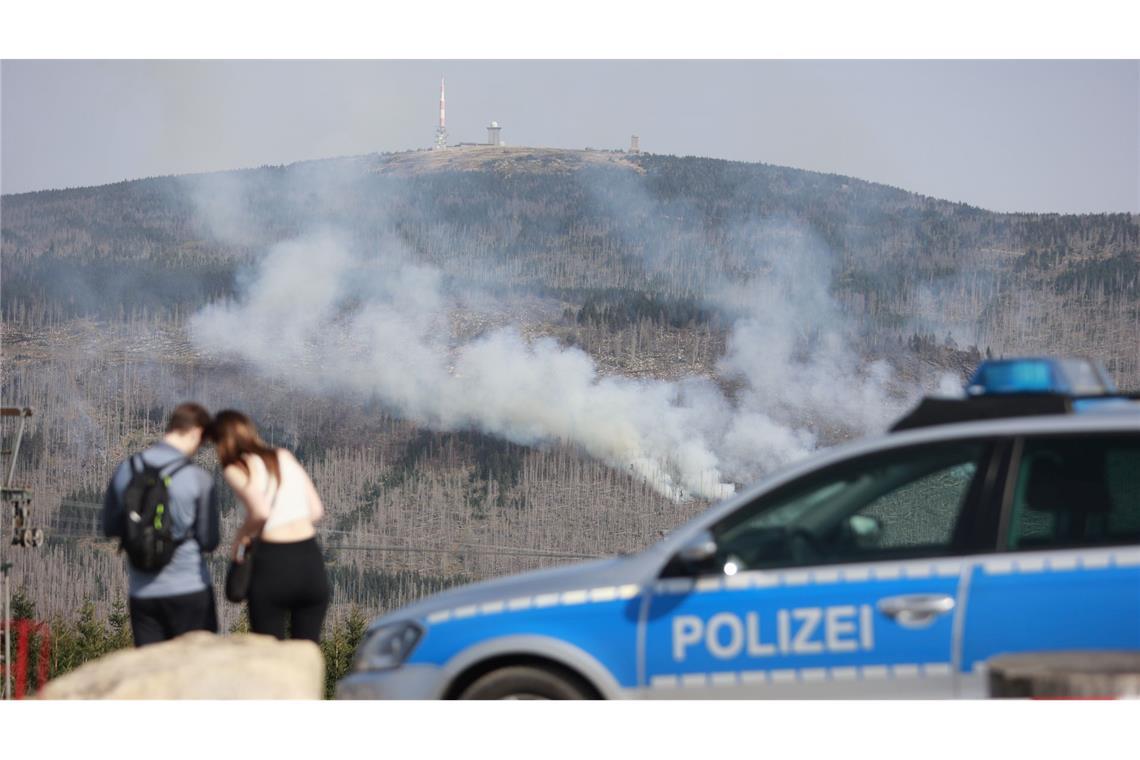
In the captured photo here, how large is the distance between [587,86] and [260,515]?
138 feet

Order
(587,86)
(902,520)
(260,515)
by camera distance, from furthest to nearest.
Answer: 1. (587,86)
2. (902,520)
3. (260,515)

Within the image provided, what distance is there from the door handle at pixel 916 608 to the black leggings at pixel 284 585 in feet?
8.31

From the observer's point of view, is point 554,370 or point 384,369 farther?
point 384,369

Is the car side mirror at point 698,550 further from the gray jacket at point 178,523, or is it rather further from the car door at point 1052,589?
the gray jacket at point 178,523

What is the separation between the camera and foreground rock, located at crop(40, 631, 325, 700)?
5.43 m

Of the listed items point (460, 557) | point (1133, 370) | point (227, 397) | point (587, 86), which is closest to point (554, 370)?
point (460, 557)

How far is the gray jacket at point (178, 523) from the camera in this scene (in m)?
6.36

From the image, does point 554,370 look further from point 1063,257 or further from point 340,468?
point 1063,257

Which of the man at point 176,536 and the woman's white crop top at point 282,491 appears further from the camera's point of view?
the man at point 176,536

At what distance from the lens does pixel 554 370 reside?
64.8 metres

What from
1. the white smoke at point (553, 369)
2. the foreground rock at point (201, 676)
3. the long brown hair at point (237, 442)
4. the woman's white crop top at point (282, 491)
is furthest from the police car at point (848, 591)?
the white smoke at point (553, 369)

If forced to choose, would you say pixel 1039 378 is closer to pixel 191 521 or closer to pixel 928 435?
pixel 928 435

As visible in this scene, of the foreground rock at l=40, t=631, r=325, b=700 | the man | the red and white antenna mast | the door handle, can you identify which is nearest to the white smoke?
the red and white antenna mast

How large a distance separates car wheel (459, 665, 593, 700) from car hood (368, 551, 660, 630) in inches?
9.7
